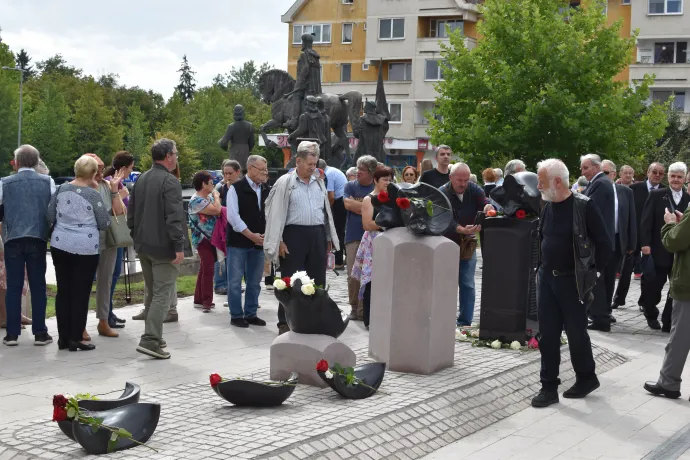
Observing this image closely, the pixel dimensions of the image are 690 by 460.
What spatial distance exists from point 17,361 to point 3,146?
62.7m

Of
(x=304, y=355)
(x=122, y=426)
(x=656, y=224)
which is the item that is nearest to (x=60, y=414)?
(x=122, y=426)

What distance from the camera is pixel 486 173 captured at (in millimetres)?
19844

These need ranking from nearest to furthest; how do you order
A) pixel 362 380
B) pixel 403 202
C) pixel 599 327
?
1. pixel 362 380
2. pixel 403 202
3. pixel 599 327

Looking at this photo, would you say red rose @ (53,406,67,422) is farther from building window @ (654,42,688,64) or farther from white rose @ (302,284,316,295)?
building window @ (654,42,688,64)

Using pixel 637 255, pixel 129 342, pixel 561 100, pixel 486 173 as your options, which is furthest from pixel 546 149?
pixel 129 342

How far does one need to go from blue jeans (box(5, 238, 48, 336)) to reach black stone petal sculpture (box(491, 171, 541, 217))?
184 inches

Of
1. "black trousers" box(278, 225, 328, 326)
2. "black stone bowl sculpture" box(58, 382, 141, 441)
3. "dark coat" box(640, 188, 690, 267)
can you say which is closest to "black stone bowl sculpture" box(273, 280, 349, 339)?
"black stone bowl sculpture" box(58, 382, 141, 441)

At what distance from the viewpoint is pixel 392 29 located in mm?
70625

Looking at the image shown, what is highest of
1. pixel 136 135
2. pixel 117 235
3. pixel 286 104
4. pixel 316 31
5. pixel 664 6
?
pixel 664 6

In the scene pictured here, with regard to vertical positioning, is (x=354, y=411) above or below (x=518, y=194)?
below

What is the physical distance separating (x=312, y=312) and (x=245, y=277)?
→ 4.18m

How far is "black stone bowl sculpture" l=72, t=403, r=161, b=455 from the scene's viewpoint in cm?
640

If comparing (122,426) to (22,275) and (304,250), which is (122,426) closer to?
(22,275)

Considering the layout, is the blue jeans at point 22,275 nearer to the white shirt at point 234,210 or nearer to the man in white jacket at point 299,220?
the man in white jacket at point 299,220
